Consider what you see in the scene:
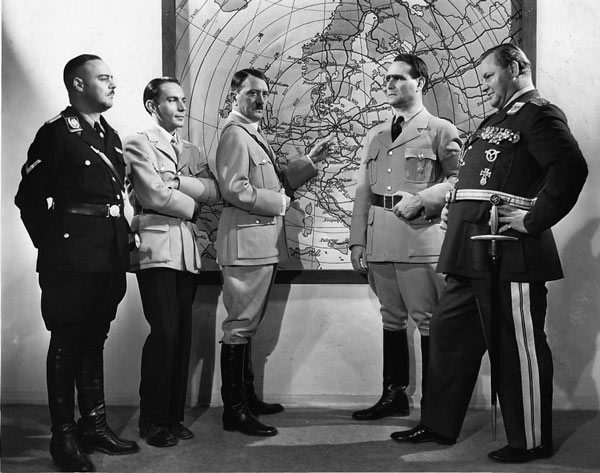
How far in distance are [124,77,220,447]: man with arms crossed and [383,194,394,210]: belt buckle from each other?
→ 910mm

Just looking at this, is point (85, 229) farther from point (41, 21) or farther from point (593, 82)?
point (593, 82)

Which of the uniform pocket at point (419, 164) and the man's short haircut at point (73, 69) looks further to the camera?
the uniform pocket at point (419, 164)

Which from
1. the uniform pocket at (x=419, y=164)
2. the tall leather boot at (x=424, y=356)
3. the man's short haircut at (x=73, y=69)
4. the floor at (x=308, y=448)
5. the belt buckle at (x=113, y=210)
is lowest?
the floor at (x=308, y=448)

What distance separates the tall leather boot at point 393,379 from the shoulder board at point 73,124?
1794 millimetres

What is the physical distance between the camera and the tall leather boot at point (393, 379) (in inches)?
155

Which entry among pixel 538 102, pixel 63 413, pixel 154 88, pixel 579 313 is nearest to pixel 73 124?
pixel 154 88

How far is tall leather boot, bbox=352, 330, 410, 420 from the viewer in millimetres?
3941

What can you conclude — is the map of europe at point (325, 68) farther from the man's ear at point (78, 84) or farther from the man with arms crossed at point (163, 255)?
the man's ear at point (78, 84)

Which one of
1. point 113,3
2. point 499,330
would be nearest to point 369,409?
point 499,330

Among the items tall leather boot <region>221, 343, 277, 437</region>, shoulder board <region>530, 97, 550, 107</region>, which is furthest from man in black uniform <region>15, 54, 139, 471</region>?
shoulder board <region>530, 97, 550, 107</region>

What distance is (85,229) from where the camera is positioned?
10.8ft

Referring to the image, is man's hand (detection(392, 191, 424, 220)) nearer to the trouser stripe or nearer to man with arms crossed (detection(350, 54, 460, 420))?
man with arms crossed (detection(350, 54, 460, 420))

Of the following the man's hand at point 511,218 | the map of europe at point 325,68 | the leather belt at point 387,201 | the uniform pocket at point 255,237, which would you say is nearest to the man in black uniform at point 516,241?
the man's hand at point 511,218

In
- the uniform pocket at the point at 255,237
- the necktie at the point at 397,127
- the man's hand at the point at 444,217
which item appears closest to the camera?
the man's hand at the point at 444,217
